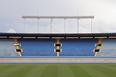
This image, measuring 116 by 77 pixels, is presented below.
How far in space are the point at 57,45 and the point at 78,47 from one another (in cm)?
388

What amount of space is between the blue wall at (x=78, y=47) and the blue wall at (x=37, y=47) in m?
2.13

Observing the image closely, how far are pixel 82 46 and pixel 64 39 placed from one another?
11.9 ft

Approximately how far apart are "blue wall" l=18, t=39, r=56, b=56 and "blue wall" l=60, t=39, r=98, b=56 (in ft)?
6.99

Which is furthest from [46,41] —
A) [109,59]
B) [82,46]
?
[109,59]

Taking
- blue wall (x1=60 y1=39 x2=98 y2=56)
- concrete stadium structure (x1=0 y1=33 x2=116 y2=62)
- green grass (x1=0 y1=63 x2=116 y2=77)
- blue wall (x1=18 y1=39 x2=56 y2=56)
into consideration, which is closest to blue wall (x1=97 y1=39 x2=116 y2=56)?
concrete stadium structure (x1=0 y1=33 x2=116 y2=62)

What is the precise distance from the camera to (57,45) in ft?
81.2

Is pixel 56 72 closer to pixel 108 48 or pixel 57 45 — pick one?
pixel 57 45

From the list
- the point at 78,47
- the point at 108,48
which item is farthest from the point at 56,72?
the point at 108,48

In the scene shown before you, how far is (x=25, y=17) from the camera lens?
26.4m

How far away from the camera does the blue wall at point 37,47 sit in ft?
77.4

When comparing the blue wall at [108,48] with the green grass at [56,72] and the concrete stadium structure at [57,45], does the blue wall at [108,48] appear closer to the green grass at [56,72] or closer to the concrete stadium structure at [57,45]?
the concrete stadium structure at [57,45]

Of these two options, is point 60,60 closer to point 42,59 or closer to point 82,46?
point 42,59

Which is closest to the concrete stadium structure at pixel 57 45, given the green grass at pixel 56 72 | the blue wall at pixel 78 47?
the blue wall at pixel 78 47

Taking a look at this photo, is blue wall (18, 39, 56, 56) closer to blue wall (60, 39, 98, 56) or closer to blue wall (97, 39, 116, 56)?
blue wall (60, 39, 98, 56)
